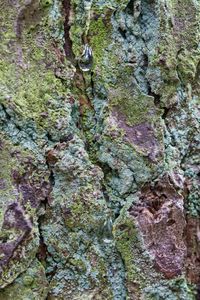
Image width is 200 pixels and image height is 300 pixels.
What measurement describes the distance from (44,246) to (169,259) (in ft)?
0.84

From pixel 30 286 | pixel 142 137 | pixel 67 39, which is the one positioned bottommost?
pixel 30 286

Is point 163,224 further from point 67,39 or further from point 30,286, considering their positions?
point 67,39

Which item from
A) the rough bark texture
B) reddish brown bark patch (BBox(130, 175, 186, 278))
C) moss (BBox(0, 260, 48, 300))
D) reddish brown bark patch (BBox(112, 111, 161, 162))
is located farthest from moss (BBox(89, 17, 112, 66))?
moss (BBox(0, 260, 48, 300))

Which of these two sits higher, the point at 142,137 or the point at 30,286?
the point at 142,137

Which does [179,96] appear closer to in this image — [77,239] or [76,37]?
[76,37]

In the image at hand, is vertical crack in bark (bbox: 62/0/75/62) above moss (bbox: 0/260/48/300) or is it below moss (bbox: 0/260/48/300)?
above

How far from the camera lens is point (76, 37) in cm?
104

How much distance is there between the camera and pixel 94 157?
1.03m

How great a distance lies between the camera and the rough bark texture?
0.97 metres

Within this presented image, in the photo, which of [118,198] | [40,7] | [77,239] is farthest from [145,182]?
[40,7]

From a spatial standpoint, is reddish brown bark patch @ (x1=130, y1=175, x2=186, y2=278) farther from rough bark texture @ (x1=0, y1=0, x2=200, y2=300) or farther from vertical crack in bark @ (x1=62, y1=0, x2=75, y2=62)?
vertical crack in bark @ (x1=62, y1=0, x2=75, y2=62)

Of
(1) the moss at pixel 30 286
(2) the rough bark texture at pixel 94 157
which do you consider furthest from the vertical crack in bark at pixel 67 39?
(1) the moss at pixel 30 286

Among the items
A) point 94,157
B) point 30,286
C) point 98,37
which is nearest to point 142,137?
point 94,157

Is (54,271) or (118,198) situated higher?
(118,198)
